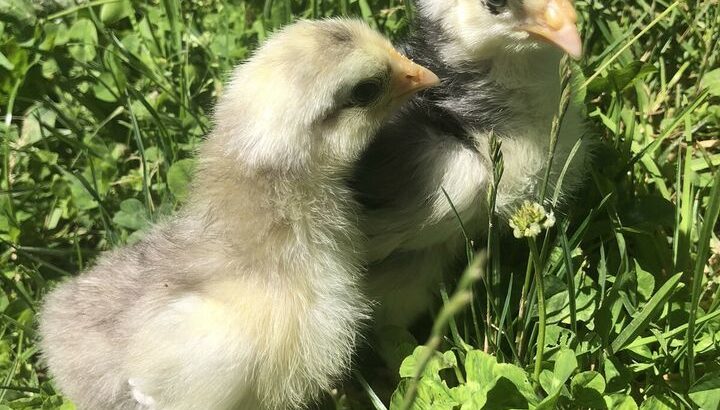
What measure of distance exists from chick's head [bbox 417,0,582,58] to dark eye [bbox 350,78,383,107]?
246 millimetres

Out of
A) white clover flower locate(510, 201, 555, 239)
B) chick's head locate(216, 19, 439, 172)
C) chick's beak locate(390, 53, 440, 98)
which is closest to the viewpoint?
white clover flower locate(510, 201, 555, 239)

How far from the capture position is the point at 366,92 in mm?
1489

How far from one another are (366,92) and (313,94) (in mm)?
132

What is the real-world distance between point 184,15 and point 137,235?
852 millimetres

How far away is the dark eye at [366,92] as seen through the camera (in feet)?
4.82

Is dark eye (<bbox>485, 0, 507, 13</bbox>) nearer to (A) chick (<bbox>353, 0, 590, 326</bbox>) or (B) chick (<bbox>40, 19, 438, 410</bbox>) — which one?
(A) chick (<bbox>353, 0, 590, 326</bbox>)

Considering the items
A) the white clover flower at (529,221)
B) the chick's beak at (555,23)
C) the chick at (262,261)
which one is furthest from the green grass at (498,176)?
the chick's beak at (555,23)

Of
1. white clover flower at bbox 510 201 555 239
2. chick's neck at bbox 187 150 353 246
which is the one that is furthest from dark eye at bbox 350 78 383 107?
white clover flower at bbox 510 201 555 239

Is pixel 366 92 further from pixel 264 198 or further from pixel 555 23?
pixel 555 23

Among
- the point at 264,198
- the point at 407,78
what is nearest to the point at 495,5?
the point at 407,78

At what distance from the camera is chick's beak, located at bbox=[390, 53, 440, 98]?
1510mm

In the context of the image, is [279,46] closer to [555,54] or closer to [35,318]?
[555,54]

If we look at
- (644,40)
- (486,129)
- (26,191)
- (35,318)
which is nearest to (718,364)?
(486,129)

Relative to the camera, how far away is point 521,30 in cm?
155
